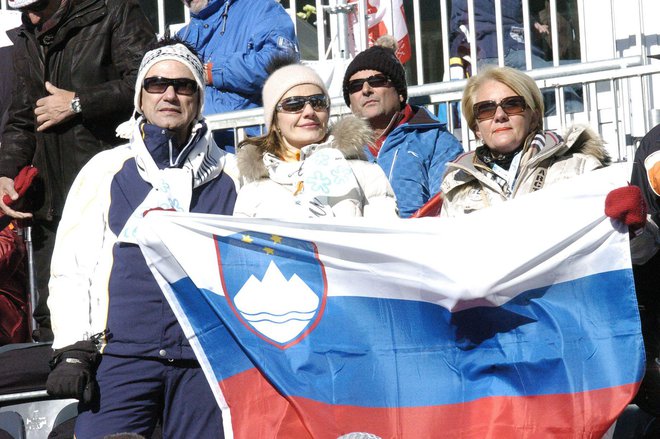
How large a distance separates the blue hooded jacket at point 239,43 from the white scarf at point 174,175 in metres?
1.63

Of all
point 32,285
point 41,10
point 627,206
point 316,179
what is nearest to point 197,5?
point 41,10

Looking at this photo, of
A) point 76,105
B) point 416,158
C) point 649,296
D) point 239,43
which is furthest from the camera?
point 239,43

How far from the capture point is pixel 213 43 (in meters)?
7.48

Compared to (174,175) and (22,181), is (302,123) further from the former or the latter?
(22,181)

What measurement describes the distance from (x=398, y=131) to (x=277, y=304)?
1631 mm

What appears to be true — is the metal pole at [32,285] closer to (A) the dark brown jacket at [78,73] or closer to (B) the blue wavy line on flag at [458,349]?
(A) the dark brown jacket at [78,73]

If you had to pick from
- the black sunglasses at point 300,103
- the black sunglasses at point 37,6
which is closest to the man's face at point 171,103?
the black sunglasses at point 300,103

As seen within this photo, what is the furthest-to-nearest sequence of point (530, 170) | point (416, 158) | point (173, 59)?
point (416, 158), point (173, 59), point (530, 170)

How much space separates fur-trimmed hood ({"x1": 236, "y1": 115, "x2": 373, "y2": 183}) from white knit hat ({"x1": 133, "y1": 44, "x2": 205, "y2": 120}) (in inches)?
12.2

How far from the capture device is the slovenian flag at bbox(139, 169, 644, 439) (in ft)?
16.1

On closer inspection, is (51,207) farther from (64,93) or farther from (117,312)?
(117,312)

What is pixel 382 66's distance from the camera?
652cm

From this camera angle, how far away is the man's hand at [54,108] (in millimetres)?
6496

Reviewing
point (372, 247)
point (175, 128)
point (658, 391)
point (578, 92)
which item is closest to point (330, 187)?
point (372, 247)
